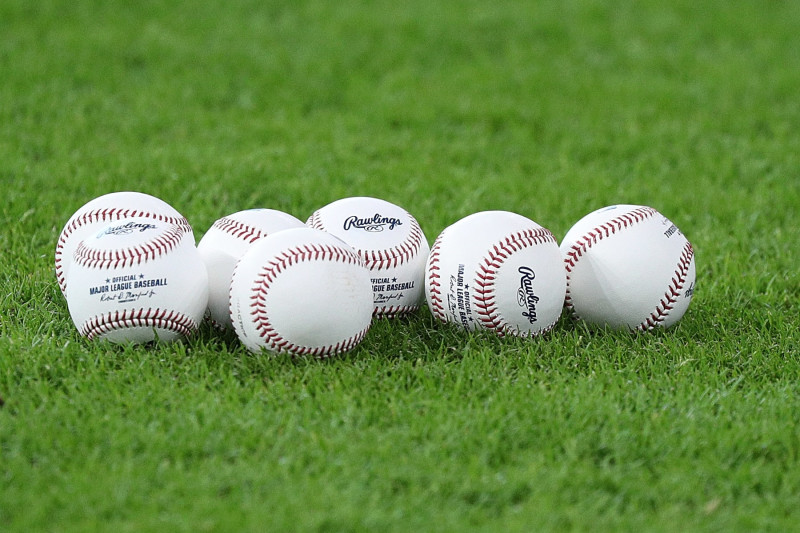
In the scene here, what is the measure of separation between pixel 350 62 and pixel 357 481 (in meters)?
6.10

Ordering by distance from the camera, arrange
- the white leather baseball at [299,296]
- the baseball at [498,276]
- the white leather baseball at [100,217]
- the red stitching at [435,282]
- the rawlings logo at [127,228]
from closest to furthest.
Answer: the white leather baseball at [299,296]
the rawlings logo at [127,228]
the baseball at [498,276]
the red stitching at [435,282]
the white leather baseball at [100,217]

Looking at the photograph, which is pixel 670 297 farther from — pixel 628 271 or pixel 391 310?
pixel 391 310

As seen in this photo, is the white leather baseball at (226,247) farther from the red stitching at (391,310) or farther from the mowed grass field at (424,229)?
the red stitching at (391,310)

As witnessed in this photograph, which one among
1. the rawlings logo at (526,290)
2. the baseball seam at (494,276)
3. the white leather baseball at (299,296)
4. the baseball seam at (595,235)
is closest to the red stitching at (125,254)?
the white leather baseball at (299,296)

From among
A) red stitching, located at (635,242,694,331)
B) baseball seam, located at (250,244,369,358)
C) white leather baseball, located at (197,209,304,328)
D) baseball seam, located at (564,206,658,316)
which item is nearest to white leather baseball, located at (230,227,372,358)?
baseball seam, located at (250,244,369,358)

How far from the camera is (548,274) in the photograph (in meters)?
4.04

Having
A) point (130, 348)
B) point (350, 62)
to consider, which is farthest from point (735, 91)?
point (130, 348)

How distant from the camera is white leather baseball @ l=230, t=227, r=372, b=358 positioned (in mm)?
3770

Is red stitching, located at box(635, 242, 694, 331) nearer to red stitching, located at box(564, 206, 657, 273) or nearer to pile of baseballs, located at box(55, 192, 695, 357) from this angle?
pile of baseballs, located at box(55, 192, 695, 357)

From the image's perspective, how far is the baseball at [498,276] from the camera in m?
4.00

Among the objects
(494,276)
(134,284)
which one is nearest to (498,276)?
(494,276)

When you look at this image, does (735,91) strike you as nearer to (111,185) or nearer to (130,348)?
(111,185)

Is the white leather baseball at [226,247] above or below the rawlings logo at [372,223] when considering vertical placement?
below

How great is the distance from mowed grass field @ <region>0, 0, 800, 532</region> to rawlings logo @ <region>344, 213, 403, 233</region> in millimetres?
421
